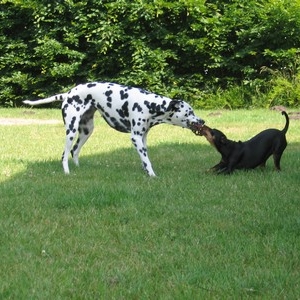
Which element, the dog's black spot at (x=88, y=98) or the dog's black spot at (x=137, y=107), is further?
the dog's black spot at (x=88, y=98)

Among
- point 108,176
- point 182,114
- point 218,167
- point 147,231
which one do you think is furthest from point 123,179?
point 147,231

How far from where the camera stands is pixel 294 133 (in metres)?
12.8

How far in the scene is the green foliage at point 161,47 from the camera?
2014 cm

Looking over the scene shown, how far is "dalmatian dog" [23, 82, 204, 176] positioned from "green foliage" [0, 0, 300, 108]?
38.0ft

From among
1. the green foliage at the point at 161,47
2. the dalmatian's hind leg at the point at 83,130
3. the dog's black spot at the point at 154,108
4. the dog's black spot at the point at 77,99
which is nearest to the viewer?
the dog's black spot at the point at 154,108

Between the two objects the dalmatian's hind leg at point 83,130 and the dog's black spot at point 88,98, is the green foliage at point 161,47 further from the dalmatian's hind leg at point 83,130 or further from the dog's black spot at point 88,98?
the dog's black spot at point 88,98

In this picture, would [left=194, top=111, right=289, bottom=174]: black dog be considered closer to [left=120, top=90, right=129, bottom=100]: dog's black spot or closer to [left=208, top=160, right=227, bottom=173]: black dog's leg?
[left=208, top=160, right=227, bottom=173]: black dog's leg

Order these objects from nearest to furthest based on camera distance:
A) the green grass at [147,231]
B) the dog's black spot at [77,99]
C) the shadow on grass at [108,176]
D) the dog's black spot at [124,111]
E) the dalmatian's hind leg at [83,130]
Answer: the green grass at [147,231], the shadow on grass at [108,176], the dog's black spot at [124,111], the dog's black spot at [77,99], the dalmatian's hind leg at [83,130]

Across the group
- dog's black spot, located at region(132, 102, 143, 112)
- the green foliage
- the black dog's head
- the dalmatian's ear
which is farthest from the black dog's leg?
the green foliage

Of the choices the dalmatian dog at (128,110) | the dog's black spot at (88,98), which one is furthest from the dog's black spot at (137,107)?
the dog's black spot at (88,98)

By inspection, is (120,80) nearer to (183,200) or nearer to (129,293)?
(183,200)

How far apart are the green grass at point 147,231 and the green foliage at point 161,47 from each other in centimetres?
1107

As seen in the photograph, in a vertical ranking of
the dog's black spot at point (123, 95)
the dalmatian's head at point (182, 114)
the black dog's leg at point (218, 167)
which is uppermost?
the dog's black spot at point (123, 95)

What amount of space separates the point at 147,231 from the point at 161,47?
1658 centimetres
